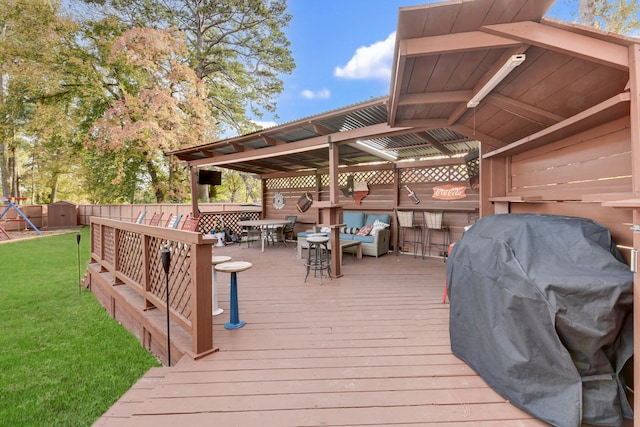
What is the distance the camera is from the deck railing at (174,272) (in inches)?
85.7

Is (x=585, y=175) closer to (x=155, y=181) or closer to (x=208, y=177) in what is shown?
(x=208, y=177)

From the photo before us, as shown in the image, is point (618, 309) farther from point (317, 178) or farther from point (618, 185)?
point (317, 178)

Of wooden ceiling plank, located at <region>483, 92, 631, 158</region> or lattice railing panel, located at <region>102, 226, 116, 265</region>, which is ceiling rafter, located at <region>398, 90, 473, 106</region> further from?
lattice railing panel, located at <region>102, 226, 116, 265</region>

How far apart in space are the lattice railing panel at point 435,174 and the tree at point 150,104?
365 inches

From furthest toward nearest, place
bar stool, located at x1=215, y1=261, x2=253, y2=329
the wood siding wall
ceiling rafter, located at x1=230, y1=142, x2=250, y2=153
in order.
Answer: ceiling rafter, located at x1=230, y1=142, x2=250, y2=153, bar stool, located at x1=215, y1=261, x2=253, y2=329, the wood siding wall

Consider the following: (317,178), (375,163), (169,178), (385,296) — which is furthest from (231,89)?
(385,296)

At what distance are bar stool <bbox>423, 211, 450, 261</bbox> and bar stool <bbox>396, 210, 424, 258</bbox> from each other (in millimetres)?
181

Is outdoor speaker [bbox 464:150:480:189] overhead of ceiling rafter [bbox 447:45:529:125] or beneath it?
beneath

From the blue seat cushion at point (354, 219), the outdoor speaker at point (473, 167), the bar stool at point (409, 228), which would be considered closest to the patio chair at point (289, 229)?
the blue seat cushion at point (354, 219)

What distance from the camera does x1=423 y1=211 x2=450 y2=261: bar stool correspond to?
18.1 feet

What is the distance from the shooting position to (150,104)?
10898 millimetres

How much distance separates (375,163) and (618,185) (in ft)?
16.5

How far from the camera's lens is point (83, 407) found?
230 cm

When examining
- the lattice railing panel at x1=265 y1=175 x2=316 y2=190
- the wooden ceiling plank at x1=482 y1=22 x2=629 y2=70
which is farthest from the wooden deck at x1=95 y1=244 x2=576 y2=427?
the lattice railing panel at x1=265 y1=175 x2=316 y2=190
